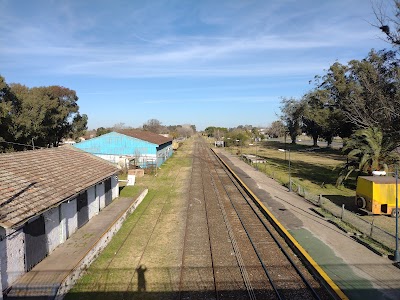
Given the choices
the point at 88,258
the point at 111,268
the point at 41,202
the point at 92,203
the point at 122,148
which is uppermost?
the point at 122,148

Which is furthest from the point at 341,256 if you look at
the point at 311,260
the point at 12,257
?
the point at 12,257

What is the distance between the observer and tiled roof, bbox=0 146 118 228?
1074 cm

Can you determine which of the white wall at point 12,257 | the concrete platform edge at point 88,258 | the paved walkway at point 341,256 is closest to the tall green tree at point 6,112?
the concrete platform edge at point 88,258

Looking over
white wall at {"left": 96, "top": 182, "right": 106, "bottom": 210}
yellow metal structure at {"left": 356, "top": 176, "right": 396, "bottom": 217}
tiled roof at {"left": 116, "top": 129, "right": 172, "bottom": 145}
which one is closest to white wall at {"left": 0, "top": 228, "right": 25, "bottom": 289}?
white wall at {"left": 96, "top": 182, "right": 106, "bottom": 210}

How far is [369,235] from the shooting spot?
49.2ft

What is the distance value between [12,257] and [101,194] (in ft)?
30.3

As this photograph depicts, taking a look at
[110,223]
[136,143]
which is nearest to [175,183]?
[136,143]

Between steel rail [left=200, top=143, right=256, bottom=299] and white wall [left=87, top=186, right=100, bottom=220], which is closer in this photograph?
steel rail [left=200, top=143, right=256, bottom=299]

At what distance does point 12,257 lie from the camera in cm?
984

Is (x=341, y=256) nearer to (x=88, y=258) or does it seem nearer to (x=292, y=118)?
(x=88, y=258)

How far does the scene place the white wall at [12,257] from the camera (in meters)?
9.41

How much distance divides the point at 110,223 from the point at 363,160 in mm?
18405

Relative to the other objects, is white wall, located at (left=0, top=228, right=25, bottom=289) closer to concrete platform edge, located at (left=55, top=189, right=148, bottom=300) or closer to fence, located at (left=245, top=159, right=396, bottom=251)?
concrete platform edge, located at (left=55, top=189, right=148, bottom=300)

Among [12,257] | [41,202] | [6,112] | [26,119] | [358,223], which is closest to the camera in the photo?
[12,257]
